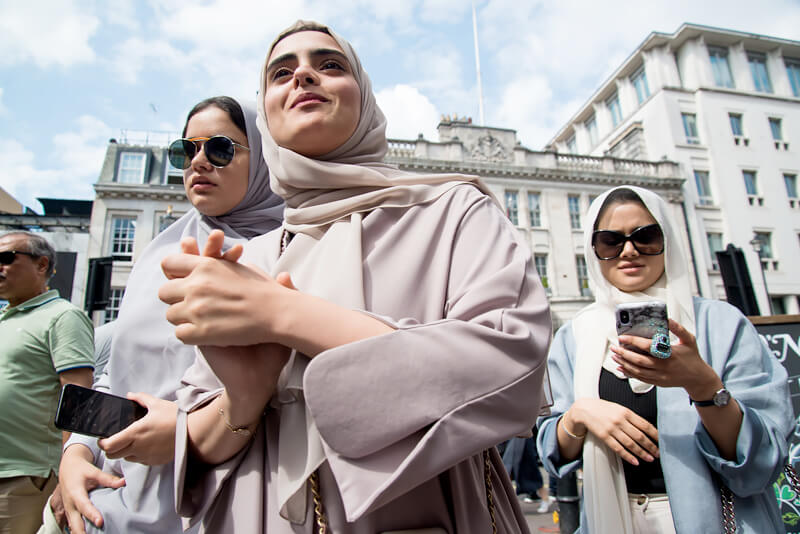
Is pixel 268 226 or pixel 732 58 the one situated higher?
pixel 732 58

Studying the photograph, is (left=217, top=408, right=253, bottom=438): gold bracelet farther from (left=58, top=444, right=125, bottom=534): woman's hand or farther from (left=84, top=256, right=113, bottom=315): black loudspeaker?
(left=84, top=256, right=113, bottom=315): black loudspeaker

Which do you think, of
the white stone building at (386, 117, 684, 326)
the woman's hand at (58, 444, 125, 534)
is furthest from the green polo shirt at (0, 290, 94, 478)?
the white stone building at (386, 117, 684, 326)

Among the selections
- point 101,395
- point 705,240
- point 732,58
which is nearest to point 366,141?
point 101,395

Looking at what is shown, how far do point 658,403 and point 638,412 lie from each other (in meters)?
0.13

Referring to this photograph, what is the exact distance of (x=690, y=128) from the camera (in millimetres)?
25312

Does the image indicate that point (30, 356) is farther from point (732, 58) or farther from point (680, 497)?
point (732, 58)

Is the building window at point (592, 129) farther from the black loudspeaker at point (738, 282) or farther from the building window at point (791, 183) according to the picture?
the black loudspeaker at point (738, 282)

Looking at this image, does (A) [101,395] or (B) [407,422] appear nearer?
(B) [407,422]

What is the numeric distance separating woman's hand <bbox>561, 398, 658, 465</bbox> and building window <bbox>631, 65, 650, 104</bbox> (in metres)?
29.3

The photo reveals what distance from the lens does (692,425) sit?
1.75 meters

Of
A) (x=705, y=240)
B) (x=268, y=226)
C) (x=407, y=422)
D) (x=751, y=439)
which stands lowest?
(x=751, y=439)

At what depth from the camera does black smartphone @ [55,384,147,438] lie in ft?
3.44

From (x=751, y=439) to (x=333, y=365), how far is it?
1.60 metres

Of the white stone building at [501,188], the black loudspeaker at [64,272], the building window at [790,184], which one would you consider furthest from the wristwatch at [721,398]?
the building window at [790,184]
